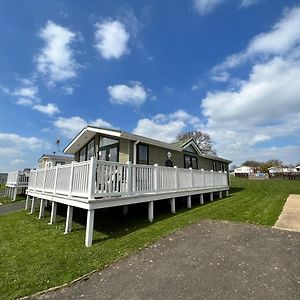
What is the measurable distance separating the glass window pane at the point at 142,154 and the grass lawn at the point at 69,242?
2.63 metres

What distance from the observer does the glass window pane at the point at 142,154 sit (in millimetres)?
11985

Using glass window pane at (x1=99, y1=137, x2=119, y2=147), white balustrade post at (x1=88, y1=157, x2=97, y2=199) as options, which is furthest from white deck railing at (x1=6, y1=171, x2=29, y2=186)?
white balustrade post at (x1=88, y1=157, x2=97, y2=199)

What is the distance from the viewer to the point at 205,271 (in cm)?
452

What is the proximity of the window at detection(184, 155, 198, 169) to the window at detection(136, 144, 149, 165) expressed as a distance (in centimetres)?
498

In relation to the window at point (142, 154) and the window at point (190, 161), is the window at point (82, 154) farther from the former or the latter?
the window at point (190, 161)

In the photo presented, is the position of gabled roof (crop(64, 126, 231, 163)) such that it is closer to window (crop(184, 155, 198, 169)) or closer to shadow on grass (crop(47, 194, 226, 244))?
window (crop(184, 155, 198, 169))

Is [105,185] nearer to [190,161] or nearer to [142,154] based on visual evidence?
[142,154]

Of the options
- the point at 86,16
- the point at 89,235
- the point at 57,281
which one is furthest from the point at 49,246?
the point at 86,16

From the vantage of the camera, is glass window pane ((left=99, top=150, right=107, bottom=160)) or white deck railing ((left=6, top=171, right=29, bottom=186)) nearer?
glass window pane ((left=99, top=150, right=107, bottom=160))

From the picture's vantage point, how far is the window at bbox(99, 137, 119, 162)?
1213 centimetres

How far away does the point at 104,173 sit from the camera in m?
7.11

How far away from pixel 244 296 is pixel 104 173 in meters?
4.87

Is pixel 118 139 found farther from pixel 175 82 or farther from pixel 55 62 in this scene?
pixel 175 82

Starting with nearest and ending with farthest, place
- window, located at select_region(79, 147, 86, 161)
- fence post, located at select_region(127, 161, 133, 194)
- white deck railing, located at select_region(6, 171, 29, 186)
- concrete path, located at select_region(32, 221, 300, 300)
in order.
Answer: concrete path, located at select_region(32, 221, 300, 300) < fence post, located at select_region(127, 161, 133, 194) < window, located at select_region(79, 147, 86, 161) < white deck railing, located at select_region(6, 171, 29, 186)
